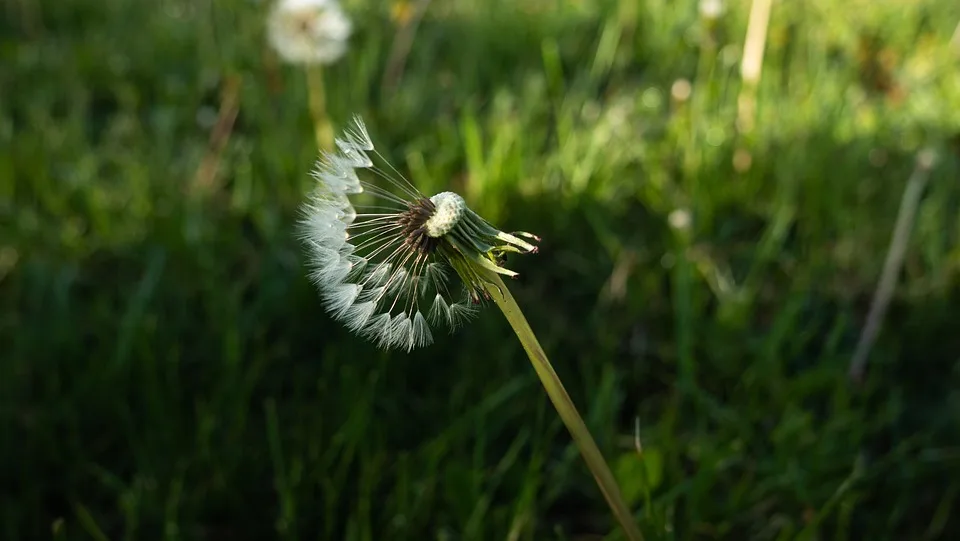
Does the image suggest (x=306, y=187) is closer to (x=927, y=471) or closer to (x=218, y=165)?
(x=218, y=165)

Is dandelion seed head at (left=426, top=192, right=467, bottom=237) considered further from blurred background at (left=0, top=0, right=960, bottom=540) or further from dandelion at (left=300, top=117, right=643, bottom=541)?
blurred background at (left=0, top=0, right=960, bottom=540)

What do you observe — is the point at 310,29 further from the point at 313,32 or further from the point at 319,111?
A: the point at 319,111

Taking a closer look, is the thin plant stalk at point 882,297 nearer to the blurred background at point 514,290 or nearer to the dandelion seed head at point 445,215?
the blurred background at point 514,290

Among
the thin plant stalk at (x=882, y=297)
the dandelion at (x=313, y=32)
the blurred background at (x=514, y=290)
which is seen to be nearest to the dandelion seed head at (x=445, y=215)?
the blurred background at (x=514, y=290)

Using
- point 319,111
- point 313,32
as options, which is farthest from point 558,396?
point 313,32

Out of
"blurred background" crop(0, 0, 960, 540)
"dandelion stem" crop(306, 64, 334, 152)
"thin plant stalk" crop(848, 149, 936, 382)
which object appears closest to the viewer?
"blurred background" crop(0, 0, 960, 540)

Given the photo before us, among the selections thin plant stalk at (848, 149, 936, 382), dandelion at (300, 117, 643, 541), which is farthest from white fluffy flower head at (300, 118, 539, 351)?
thin plant stalk at (848, 149, 936, 382)
